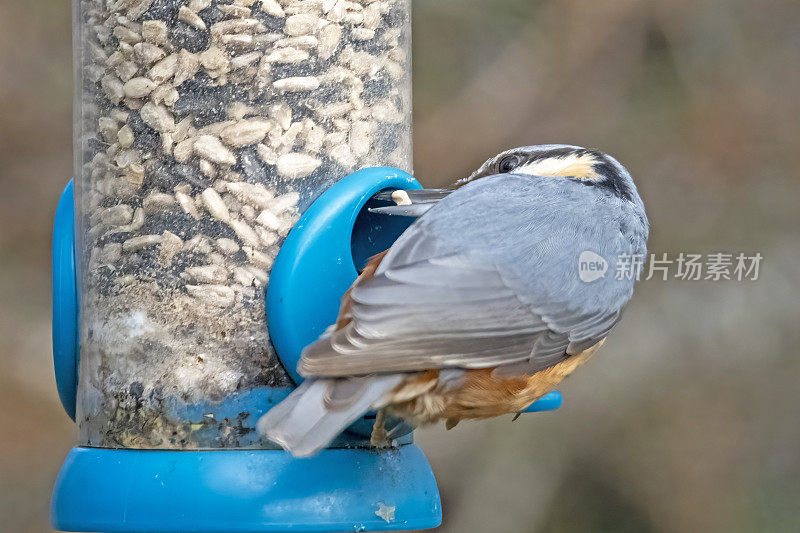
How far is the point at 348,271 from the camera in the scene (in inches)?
135

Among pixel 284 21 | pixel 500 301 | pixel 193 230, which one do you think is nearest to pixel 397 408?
pixel 500 301

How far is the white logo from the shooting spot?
Result: 3359 millimetres

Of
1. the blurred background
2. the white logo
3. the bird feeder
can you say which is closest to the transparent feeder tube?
the bird feeder

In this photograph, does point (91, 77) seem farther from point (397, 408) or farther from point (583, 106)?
point (583, 106)

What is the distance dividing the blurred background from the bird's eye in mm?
2772

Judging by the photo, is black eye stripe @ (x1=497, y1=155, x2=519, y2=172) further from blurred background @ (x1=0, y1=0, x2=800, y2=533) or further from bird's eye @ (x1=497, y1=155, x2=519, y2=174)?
blurred background @ (x1=0, y1=0, x2=800, y2=533)

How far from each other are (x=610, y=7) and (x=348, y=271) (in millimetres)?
Answer: 3938

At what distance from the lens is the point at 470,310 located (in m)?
3.15

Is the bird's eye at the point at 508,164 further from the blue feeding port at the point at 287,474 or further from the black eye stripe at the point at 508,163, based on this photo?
the blue feeding port at the point at 287,474

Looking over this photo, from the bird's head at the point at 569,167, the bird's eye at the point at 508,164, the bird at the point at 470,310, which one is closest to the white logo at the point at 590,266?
the bird at the point at 470,310

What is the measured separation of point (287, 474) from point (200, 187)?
0.82 meters

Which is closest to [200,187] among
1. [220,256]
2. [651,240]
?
[220,256]

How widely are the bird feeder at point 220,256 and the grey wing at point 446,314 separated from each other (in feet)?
0.96

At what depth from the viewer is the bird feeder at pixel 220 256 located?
132 inches
